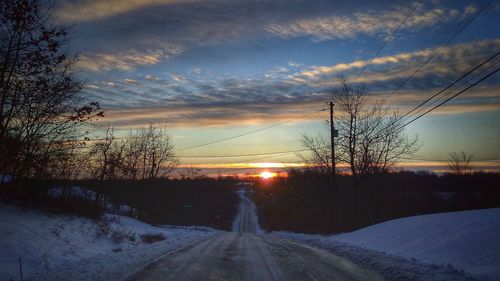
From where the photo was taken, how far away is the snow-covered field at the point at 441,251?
39.8 ft

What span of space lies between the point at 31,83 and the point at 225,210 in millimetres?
102450

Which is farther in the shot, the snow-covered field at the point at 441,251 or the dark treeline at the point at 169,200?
the dark treeline at the point at 169,200

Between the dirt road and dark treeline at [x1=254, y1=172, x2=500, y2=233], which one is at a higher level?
dark treeline at [x1=254, y1=172, x2=500, y2=233]

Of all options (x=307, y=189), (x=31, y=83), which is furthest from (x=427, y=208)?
(x=31, y=83)

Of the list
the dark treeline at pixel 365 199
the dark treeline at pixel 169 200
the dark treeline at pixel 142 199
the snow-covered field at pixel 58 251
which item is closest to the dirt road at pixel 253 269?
the snow-covered field at pixel 58 251

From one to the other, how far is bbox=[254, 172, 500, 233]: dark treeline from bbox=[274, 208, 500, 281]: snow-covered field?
19.5 meters

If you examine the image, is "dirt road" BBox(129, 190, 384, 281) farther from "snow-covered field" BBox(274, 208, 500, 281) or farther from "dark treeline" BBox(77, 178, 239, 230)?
"dark treeline" BBox(77, 178, 239, 230)

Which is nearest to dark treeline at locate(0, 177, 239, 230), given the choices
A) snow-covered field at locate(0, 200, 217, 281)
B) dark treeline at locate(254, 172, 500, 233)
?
snow-covered field at locate(0, 200, 217, 281)

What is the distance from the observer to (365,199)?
46156 mm

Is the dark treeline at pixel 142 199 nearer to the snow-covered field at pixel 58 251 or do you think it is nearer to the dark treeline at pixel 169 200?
the dark treeline at pixel 169 200

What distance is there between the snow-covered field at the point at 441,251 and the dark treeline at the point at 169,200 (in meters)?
31.2

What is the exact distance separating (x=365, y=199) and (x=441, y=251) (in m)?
30.3

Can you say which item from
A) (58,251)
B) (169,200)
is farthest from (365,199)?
(169,200)

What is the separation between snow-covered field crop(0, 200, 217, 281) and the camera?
1235 centimetres
